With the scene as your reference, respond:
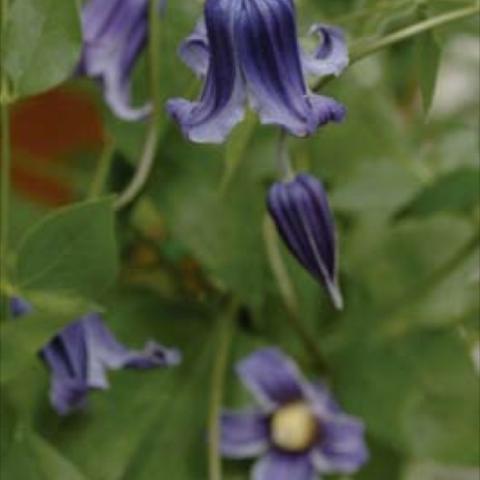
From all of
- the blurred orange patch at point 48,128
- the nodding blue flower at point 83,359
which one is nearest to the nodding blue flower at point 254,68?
the nodding blue flower at point 83,359

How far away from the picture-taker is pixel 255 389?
0.66m

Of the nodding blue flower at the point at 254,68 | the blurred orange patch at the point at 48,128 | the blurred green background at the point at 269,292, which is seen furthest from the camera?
the blurred orange patch at the point at 48,128

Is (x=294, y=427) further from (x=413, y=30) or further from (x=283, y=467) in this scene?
(x=413, y=30)

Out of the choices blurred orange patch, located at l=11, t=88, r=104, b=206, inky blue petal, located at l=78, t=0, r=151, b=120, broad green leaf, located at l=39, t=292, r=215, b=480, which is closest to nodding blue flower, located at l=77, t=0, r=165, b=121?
inky blue petal, located at l=78, t=0, r=151, b=120

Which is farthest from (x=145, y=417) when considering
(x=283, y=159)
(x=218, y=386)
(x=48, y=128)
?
(x=48, y=128)

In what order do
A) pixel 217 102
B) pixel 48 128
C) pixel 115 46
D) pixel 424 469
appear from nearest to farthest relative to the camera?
pixel 217 102 < pixel 115 46 < pixel 424 469 < pixel 48 128

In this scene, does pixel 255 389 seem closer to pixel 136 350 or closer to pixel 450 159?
pixel 136 350

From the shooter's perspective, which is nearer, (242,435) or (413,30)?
(413,30)

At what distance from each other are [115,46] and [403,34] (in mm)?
128

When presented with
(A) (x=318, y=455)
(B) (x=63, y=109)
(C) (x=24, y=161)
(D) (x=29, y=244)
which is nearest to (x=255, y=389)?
(A) (x=318, y=455)

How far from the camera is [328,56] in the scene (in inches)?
20.1

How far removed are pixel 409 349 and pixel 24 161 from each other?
32 cm

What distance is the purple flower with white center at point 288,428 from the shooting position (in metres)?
0.65

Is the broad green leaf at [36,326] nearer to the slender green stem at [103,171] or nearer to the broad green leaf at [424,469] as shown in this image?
the slender green stem at [103,171]
